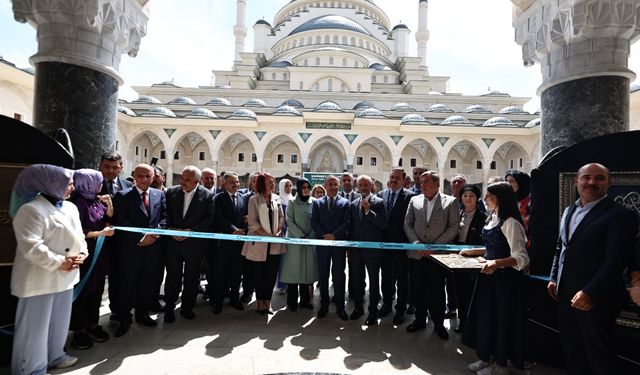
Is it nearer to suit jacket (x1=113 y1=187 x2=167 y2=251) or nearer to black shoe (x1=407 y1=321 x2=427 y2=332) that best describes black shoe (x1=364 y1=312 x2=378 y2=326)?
black shoe (x1=407 y1=321 x2=427 y2=332)

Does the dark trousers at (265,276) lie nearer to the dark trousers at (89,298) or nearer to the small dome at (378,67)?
the dark trousers at (89,298)

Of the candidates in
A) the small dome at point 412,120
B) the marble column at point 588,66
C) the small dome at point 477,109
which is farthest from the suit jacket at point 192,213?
the small dome at point 477,109

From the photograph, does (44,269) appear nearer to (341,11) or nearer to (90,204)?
(90,204)

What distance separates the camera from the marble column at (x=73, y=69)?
3611 mm

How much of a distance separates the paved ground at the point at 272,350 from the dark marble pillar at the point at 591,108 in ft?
7.90

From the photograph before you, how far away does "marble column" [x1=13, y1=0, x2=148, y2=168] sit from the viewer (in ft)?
11.8

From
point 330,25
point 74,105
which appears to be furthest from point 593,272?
point 330,25

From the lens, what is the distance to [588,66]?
3525 millimetres

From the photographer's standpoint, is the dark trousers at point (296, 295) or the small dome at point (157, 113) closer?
the dark trousers at point (296, 295)

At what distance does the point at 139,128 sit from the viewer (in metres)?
19.7

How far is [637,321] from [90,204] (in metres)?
3.96

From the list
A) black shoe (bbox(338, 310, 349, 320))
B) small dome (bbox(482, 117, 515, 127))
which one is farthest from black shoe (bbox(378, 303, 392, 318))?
small dome (bbox(482, 117, 515, 127))

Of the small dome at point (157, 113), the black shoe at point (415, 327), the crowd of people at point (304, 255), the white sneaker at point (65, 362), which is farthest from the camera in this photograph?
the small dome at point (157, 113)

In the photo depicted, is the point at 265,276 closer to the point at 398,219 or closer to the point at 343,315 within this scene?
the point at 343,315
